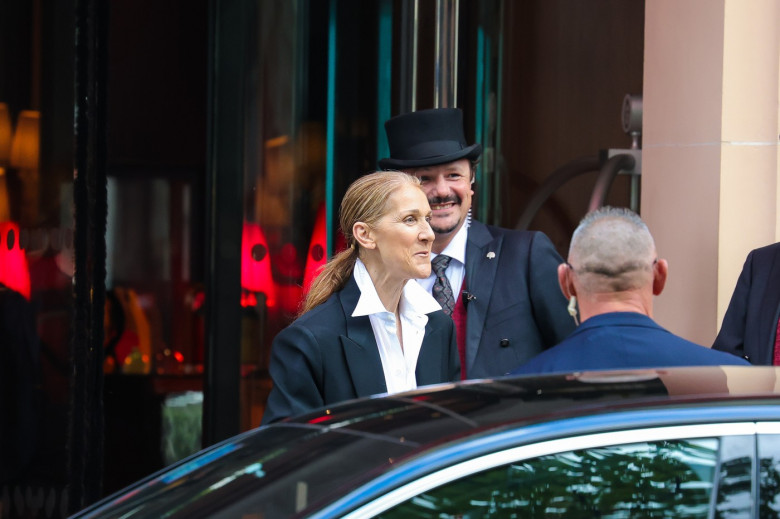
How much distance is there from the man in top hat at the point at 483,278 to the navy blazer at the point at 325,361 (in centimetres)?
68

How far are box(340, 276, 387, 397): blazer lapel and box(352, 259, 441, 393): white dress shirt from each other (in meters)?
0.03

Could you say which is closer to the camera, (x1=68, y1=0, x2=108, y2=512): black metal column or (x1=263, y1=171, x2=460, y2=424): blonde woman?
(x1=263, y1=171, x2=460, y2=424): blonde woman

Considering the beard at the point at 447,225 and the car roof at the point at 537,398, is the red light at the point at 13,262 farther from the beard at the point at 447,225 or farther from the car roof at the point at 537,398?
the car roof at the point at 537,398

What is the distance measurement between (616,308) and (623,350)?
0.15 meters

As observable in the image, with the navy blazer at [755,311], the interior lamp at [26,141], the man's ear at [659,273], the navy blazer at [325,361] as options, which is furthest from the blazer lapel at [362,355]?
the interior lamp at [26,141]

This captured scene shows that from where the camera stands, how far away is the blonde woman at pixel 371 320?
392 cm

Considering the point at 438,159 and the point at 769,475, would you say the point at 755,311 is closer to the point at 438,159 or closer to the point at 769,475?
the point at 438,159

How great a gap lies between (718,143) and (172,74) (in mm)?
3633

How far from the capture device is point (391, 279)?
4.11 m

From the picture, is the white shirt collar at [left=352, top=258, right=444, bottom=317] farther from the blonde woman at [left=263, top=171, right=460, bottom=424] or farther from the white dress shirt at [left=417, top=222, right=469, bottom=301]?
the white dress shirt at [left=417, top=222, right=469, bottom=301]

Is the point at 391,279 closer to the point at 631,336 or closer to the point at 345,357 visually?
the point at 345,357

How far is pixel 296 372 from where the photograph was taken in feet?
12.7

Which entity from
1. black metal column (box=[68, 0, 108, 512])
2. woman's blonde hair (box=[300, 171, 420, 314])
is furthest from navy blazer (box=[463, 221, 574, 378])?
black metal column (box=[68, 0, 108, 512])

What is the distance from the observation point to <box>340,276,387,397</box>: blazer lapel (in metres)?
3.96
